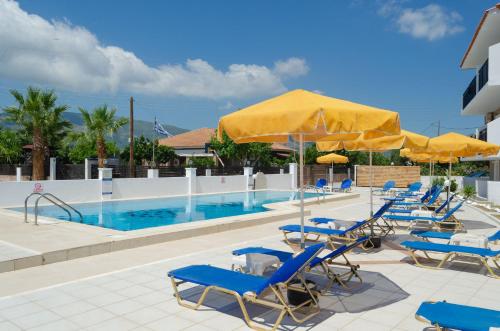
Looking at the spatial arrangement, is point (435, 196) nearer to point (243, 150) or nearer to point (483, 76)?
point (483, 76)

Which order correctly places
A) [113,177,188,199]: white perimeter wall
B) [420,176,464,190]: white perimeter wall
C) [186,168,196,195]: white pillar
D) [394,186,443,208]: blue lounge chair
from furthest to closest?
1. [420,176,464,190]: white perimeter wall
2. [186,168,196,195]: white pillar
3. [113,177,188,199]: white perimeter wall
4. [394,186,443,208]: blue lounge chair

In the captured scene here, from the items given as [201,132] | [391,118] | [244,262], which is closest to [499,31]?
[391,118]

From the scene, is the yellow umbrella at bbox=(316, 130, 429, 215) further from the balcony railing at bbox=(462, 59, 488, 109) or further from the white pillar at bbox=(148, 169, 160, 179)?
the white pillar at bbox=(148, 169, 160, 179)

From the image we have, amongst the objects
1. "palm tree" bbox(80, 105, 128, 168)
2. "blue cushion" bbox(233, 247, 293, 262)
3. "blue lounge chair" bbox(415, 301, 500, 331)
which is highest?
"palm tree" bbox(80, 105, 128, 168)

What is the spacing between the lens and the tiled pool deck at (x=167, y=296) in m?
4.19

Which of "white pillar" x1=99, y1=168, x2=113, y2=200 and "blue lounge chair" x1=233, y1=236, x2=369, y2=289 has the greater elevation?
"white pillar" x1=99, y1=168, x2=113, y2=200

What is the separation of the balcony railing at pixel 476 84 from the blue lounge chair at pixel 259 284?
19.4 metres

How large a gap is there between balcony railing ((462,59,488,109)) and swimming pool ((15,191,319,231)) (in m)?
11.1

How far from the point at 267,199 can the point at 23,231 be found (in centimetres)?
1367

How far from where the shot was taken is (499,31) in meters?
19.5

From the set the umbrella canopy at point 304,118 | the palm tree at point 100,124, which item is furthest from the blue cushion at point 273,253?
the palm tree at point 100,124

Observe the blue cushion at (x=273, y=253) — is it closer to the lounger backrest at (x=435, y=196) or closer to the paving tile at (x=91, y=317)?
the paving tile at (x=91, y=317)

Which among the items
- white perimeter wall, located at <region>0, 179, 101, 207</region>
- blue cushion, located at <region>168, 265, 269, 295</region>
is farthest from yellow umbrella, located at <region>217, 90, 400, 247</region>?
white perimeter wall, located at <region>0, 179, 101, 207</region>

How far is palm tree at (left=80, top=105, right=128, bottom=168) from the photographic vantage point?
25562mm
